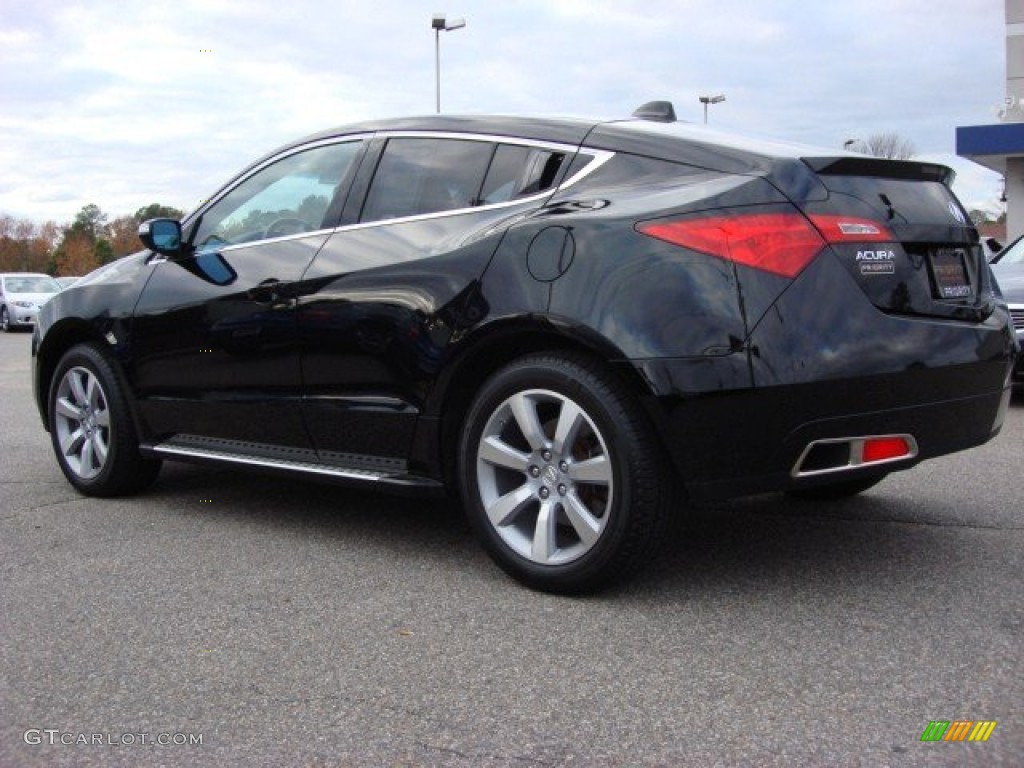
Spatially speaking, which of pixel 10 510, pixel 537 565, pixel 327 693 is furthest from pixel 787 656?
pixel 10 510

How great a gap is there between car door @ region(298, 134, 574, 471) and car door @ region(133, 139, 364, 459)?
132mm

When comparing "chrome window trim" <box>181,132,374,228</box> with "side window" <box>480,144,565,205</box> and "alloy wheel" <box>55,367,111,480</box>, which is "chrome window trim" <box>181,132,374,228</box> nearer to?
"side window" <box>480,144,565,205</box>

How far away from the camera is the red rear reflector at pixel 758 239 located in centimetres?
322

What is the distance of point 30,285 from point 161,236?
27.0m

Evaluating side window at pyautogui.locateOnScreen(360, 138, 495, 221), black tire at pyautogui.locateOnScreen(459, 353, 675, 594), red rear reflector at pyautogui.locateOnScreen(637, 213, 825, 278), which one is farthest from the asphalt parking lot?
side window at pyautogui.locateOnScreen(360, 138, 495, 221)

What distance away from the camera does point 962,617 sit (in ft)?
11.0

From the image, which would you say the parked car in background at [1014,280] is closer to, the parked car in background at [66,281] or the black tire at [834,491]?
the black tire at [834,491]

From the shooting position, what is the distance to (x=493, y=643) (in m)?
3.22

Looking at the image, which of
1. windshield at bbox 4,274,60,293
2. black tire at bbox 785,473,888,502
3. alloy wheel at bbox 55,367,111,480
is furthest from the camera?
windshield at bbox 4,274,60,293

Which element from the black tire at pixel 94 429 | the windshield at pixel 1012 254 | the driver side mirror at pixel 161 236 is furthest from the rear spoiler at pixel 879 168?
the windshield at pixel 1012 254

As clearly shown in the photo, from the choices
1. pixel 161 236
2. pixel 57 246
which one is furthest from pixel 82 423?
pixel 57 246
